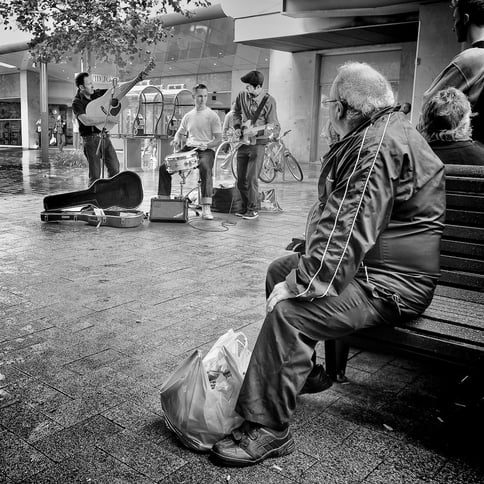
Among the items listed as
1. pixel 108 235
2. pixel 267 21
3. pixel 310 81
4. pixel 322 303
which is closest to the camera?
pixel 322 303

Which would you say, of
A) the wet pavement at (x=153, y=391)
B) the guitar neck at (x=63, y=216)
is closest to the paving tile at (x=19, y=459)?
the wet pavement at (x=153, y=391)

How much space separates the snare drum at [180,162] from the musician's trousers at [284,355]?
580cm

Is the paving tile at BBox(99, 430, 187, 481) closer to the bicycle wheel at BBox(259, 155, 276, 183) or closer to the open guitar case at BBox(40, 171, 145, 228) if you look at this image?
the open guitar case at BBox(40, 171, 145, 228)

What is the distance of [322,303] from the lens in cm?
245

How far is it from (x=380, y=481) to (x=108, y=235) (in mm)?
5480

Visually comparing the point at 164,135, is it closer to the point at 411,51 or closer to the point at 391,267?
the point at 411,51

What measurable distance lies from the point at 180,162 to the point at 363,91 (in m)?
5.63

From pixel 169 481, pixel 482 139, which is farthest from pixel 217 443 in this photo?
pixel 482 139

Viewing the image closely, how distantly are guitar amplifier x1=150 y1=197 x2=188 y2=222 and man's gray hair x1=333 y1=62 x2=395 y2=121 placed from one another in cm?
570

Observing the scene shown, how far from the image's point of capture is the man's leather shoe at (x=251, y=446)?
2.39m

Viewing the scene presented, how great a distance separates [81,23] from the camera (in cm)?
744

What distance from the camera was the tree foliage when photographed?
21.7 feet

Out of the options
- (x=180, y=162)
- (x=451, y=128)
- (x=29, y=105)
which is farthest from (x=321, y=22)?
(x=29, y=105)

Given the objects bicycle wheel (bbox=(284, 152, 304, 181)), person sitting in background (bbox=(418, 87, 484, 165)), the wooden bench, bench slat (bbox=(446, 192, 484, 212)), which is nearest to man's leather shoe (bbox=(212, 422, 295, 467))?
the wooden bench
